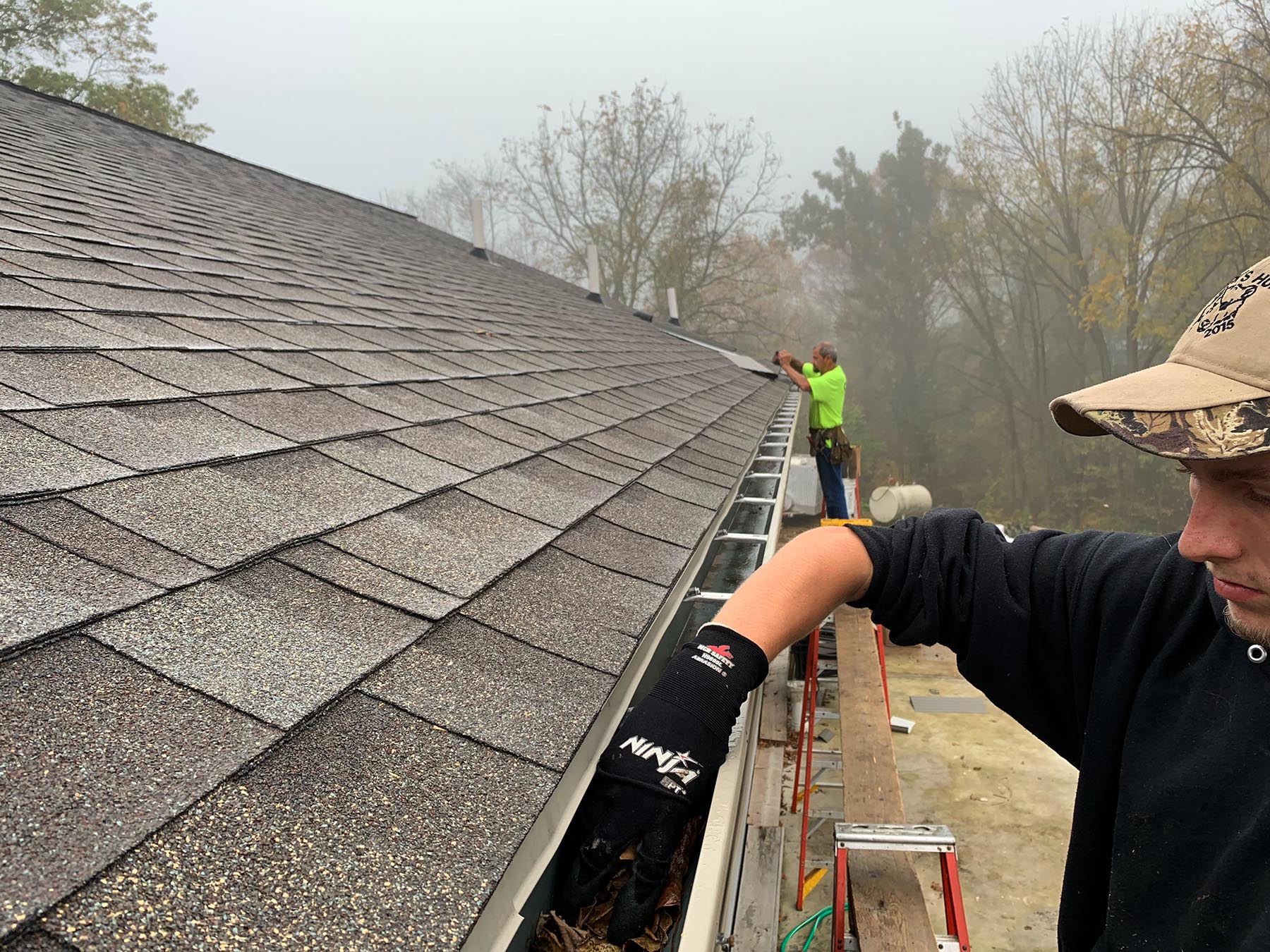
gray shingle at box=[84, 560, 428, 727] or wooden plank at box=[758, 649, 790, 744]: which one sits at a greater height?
gray shingle at box=[84, 560, 428, 727]

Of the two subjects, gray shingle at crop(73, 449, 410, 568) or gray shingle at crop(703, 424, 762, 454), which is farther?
gray shingle at crop(703, 424, 762, 454)

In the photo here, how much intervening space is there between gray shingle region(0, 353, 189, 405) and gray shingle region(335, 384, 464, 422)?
23.9 inches

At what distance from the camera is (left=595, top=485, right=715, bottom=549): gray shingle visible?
2463mm

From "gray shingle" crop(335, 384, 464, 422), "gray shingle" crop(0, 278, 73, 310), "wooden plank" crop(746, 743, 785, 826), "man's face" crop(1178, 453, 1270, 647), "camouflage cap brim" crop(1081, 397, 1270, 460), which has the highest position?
"camouflage cap brim" crop(1081, 397, 1270, 460)

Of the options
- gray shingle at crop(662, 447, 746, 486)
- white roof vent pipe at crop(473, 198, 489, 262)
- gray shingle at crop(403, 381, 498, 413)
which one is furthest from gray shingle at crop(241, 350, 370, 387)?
white roof vent pipe at crop(473, 198, 489, 262)

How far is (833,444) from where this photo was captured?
10.0m

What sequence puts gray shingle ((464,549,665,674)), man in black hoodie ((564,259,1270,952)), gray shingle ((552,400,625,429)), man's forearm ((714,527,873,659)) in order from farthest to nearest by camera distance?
gray shingle ((552,400,625,429))
man's forearm ((714,527,873,659))
gray shingle ((464,549,665,674))
man in black hoodie ((564,259,1270,952))

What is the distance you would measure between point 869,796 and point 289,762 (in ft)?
7.75

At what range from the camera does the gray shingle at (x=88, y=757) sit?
0.76 m

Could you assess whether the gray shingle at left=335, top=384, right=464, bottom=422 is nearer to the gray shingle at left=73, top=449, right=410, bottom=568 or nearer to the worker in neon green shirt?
the gray shingle at left=73, top=449, right=410, bottom=568

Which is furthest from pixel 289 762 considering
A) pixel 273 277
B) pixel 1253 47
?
pixel 1253 47

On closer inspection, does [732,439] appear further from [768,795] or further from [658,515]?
[658,515]

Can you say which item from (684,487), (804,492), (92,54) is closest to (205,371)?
(684,487)

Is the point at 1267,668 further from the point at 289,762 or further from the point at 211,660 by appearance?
the point at 211,660
